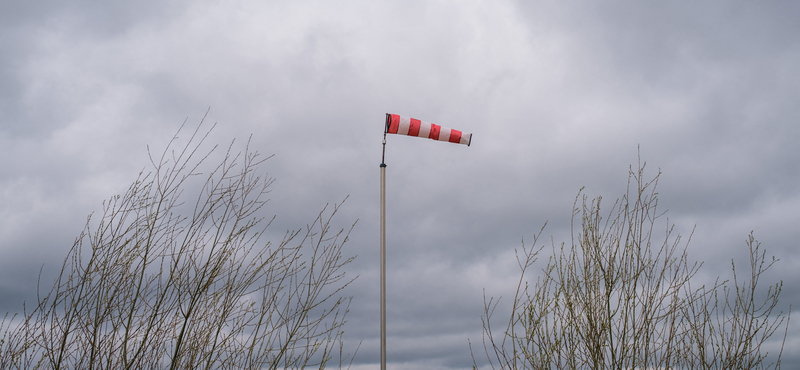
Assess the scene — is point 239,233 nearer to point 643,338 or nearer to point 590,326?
point 590,326

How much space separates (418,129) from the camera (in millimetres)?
8102

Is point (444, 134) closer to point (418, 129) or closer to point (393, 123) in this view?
point (418, 129)

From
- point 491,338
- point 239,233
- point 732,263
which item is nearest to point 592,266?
point 491,338

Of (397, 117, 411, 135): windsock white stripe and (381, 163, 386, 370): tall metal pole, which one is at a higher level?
(397, 117, 411, 135): windsock white stripe

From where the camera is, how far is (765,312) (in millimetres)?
Result: 3838

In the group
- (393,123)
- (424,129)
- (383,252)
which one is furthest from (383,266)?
(424,129)

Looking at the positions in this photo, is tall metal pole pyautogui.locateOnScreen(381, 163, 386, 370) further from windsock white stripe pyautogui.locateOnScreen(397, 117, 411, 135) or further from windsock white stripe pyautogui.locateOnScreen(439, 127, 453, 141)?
windsock white stripe pyautogui.locateOnScreen(439, 127, 453, 141)

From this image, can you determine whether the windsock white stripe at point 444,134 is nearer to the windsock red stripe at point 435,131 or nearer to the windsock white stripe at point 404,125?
the windsock red stripe at point 435,131

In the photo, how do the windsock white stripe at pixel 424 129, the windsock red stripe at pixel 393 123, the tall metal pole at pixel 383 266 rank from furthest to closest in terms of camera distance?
the windsock white stripe at pixel 424 129, the windsock red stripe at pixel 393 123, the tall metal pole at pixel 383 266

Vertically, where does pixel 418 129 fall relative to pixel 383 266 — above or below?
above

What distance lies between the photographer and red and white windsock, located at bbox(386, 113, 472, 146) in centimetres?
796

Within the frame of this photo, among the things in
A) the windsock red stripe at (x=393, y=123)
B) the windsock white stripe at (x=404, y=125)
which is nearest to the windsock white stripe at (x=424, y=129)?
the windsock white stripe at (x=404, y=125)

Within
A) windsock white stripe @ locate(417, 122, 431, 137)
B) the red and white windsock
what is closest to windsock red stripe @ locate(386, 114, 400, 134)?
the red and white windsock

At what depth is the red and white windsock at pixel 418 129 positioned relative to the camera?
26.1ft
